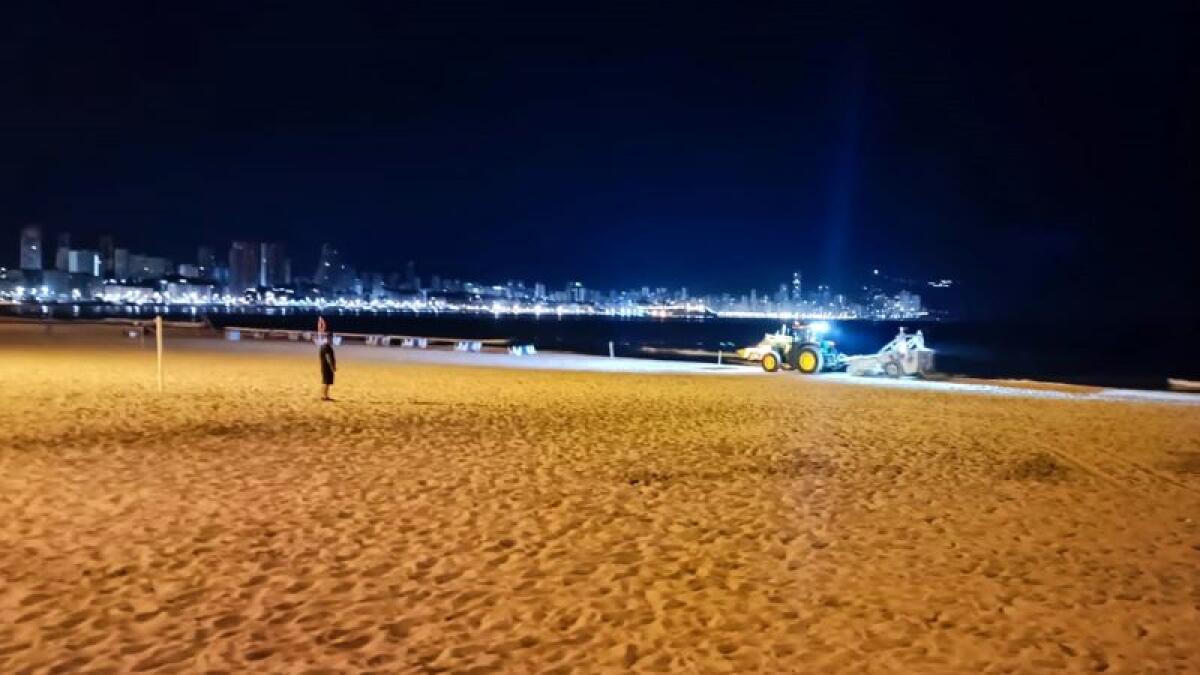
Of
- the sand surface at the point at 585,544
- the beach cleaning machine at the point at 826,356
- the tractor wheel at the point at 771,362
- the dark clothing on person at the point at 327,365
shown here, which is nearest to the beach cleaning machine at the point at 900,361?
the beach cleaning machine at the point at 826,356

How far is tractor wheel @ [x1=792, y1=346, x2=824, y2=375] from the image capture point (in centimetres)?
2770

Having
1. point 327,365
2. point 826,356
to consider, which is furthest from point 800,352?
point 327,365

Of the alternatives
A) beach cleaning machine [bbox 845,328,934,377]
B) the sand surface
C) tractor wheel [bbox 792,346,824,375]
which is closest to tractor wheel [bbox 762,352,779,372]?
tractor wheel [bbox 792,346,824,375]

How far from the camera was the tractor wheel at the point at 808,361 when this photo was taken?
2770 centimetres

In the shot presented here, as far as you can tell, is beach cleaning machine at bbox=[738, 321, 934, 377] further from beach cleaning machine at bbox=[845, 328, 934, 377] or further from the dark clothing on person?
the dark clothing on person

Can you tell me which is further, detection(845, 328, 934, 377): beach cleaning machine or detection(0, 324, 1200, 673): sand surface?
detection(845, 328, 934, 377): beach cleaning machine

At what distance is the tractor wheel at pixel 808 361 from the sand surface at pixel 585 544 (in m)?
12.3

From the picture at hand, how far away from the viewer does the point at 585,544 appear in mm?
7422

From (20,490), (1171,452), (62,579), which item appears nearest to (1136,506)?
(1171,452)

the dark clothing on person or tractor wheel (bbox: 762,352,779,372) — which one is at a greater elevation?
the dark clothing on person

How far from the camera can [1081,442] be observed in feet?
45.0

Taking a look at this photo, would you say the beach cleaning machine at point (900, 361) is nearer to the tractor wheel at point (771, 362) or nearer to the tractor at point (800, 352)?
the tractor at point (800, 352)

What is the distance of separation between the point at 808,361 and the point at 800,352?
1.77 ft

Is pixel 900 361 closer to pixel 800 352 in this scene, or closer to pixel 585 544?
pixel 800 352
